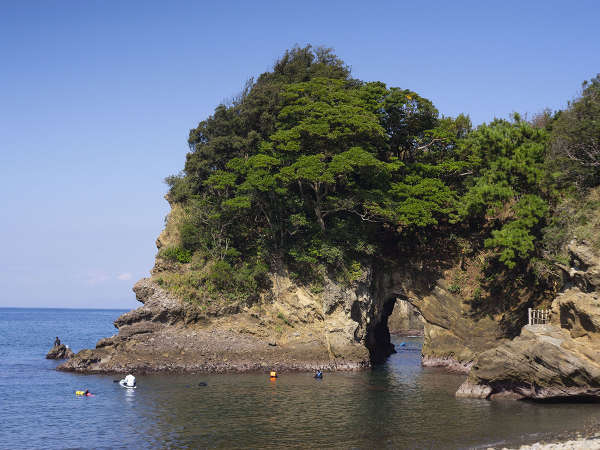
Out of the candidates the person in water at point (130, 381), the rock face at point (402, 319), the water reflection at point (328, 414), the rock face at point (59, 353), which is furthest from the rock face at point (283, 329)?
the rock face at point (402, 319)

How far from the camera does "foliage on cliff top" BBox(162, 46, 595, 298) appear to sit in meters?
40.4

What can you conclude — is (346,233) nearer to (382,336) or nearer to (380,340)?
(380,340)

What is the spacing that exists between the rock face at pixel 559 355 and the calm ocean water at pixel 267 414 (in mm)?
1099

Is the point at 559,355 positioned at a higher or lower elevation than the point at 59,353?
higher

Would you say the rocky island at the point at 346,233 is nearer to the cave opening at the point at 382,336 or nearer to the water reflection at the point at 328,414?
the cave opening at the point at 382,336

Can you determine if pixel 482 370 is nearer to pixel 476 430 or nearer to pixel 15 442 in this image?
pixel 476 430

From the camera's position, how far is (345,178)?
4244 centimetres

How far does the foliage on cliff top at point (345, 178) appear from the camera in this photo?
40.4 m

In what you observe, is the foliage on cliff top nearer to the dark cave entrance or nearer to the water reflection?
the dark cave entrance

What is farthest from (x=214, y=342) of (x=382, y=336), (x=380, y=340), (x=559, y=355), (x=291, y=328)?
(x=559, y=355)

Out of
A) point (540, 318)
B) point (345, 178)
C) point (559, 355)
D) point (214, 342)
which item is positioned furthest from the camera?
point (214, 342)

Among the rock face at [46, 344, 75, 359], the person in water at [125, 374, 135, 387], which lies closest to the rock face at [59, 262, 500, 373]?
the person in water at [125, 374, 135, 387]

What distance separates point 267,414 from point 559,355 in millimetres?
15500

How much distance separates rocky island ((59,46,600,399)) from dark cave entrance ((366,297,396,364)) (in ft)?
2.68
